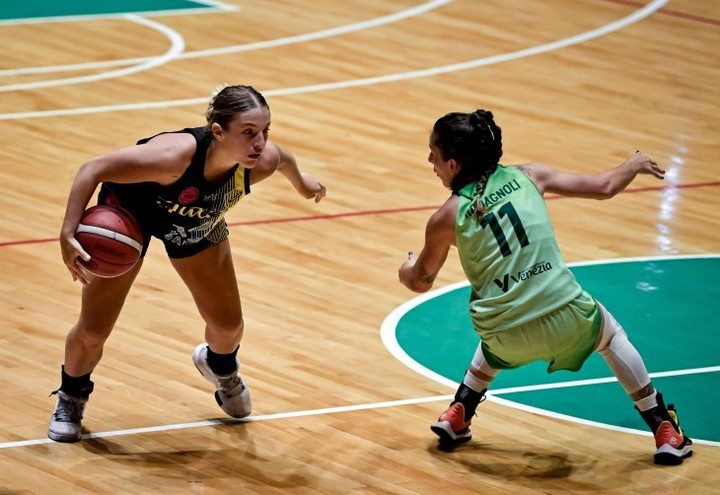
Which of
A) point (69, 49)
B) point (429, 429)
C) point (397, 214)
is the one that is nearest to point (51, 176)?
point (397, 214)

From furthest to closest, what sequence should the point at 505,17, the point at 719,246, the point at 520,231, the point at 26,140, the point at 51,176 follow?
1. the point at 505,17
2. the point at 26,140
3. the point at 51,176
4. the point at 719,246
5. the point at 520,231

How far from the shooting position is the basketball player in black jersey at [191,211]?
5898 millimetres

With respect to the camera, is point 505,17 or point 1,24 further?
point 505,17

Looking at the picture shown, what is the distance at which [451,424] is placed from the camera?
21.3ft

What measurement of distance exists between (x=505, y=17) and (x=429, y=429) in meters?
8.73

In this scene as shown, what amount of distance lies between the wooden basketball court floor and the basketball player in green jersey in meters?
0.60

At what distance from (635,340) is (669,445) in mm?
1501

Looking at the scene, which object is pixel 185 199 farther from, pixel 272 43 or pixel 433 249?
pixel 272 43

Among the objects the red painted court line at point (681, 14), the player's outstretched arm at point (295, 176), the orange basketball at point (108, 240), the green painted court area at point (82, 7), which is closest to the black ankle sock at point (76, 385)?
the orange basketball at point (108, 240)

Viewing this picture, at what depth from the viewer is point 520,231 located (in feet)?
19.9

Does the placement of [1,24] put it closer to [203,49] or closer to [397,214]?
[203,49]

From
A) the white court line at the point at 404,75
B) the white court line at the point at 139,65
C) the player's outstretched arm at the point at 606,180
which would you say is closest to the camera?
the player's outstretched arm at the point at 606,180

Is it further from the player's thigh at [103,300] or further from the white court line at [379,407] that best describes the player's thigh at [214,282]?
the white court line at [379,407]

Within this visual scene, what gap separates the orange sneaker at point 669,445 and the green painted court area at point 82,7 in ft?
30.4
